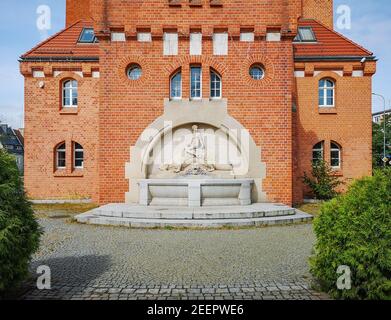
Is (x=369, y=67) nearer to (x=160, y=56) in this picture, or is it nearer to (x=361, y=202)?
(x=160, y=56)

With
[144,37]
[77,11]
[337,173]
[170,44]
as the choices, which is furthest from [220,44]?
[77,11]

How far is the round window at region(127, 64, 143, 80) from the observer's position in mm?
12643

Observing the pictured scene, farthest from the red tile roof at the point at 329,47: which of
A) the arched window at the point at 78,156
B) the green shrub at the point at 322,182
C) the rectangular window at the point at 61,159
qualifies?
the rectangular window at the point at 61,159

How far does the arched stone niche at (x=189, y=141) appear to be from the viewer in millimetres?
12312

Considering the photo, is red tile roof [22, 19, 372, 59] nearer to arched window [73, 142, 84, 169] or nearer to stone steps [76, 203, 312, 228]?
arched window [73, 142, 84, 169]

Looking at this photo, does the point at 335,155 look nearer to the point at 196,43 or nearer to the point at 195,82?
the point at 195,82

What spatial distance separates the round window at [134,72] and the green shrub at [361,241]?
33.5ft

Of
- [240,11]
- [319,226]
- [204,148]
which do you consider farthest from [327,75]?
[319,226]

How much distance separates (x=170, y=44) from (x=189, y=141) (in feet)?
12.8

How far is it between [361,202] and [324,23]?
20.0 metres

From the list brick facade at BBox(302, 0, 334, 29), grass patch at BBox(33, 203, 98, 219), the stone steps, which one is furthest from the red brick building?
brick facade at BBox(302, 0, 334, 29)

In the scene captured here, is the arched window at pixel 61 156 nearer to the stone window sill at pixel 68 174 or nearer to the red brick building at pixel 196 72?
the stone window sill at pixel 68 174

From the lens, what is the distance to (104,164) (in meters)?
12.3

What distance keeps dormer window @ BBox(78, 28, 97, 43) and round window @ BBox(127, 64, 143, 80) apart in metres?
5.68
